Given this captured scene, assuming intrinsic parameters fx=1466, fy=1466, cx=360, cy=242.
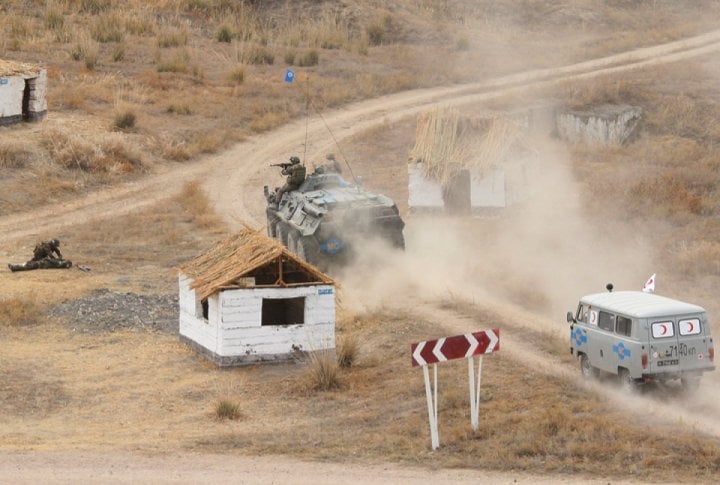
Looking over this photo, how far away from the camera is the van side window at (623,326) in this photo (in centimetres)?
2247

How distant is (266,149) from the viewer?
4941cm

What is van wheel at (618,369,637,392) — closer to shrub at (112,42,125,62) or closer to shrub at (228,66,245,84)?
shrub at (228,66,245,84)

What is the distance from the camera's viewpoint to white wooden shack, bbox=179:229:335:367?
87.1 ft

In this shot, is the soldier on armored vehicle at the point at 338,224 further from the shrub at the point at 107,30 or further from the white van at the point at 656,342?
the shrub at the point at 107,30

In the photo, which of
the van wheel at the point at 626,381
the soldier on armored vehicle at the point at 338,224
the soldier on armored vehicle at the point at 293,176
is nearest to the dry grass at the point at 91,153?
the soldier on armored vehicle at the point at 293,176

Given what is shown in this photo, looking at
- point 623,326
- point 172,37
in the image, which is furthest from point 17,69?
point 623,326

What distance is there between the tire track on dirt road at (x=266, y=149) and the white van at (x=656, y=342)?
1876 cm

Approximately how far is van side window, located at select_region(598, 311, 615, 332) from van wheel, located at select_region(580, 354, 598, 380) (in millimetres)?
742

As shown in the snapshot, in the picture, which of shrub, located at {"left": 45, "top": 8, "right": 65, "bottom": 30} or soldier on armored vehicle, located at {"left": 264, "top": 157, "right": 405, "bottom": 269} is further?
shrub, located at {"left": 45, "top": 8, "right": 65, "bottom": 30}

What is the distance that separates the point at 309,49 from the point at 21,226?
22875 mm

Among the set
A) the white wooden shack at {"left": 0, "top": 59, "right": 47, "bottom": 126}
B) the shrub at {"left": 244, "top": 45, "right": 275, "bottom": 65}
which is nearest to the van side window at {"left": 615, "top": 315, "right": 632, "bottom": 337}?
the white wooden shack at {"left": 0, "top": 59, "right": 47, "bottom": 126}

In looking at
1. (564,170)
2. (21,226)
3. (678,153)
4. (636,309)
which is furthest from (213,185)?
(636,309)

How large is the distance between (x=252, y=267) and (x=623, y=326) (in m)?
7.21

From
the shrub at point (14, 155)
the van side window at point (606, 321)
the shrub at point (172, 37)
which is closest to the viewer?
the van side window at point (606, 321)
